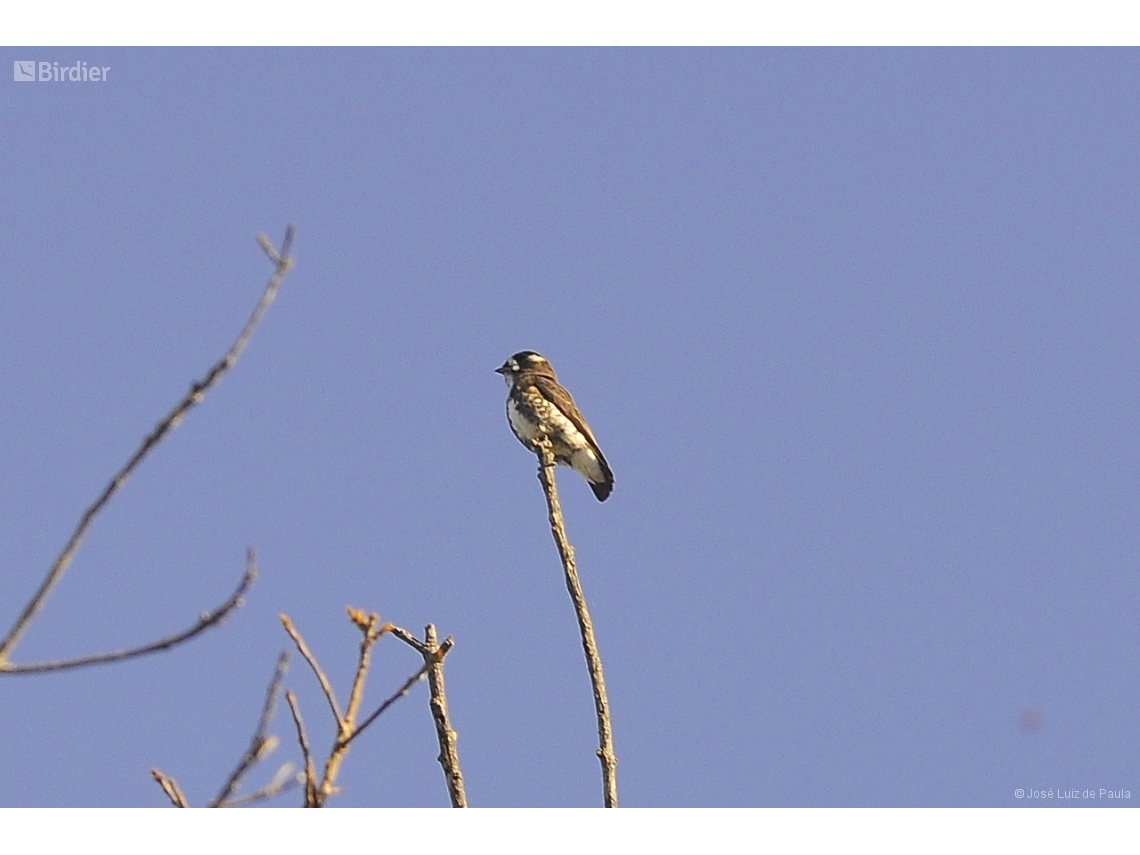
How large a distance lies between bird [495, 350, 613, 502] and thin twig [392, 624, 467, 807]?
22.8 feet

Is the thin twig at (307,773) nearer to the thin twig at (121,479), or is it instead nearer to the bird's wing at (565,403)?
the thin twig at (121,479)

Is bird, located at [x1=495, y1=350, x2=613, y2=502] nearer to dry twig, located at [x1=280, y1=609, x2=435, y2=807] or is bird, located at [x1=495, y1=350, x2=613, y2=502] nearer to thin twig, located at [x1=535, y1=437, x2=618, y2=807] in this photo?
thin twig, located at [x1=535, y1=437, x2=618, y2=807]

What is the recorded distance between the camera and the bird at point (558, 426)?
11133mm

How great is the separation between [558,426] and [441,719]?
23.2ft

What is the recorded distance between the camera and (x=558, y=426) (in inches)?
437

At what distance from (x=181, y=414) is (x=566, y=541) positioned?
3.82 m

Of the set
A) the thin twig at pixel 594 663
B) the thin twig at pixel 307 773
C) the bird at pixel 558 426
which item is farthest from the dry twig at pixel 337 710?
the bird at pixel 558 426

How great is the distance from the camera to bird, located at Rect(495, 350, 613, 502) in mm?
11133

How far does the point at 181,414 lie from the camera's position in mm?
2064

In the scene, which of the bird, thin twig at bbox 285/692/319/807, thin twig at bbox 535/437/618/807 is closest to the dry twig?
thin twig at bbox 285/692/319/807

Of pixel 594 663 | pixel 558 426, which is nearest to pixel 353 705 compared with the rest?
pixel 594 663

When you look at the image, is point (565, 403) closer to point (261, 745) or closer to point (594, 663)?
point (594, 663)

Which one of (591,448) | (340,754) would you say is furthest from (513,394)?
(340,754)
